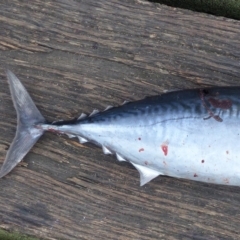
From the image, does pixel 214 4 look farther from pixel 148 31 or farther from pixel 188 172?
pixel 188 172

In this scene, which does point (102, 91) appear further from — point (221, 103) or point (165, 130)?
point (221, 103)

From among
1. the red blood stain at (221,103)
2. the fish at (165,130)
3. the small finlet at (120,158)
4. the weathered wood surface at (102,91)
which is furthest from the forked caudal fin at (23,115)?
the red blood stain at (221,103)

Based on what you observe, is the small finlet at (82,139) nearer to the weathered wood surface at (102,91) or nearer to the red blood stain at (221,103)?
the weathered wood surface at (102,91)

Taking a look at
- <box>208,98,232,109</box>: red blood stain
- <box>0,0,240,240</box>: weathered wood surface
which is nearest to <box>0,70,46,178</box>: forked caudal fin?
<box>0,0,240,240</box>: weathered wood surface

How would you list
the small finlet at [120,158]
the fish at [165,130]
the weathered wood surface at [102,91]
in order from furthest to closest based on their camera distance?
1. the weathered wood surface at [102,91]
2. the small finlet at [120,158]
3. the fish at [165,130]

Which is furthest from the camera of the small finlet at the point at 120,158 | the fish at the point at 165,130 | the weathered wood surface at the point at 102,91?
the weathered wood surface at the point at 102,91

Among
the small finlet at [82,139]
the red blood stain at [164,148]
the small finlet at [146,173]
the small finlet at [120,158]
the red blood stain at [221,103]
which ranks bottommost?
the small finlet at [146,173]

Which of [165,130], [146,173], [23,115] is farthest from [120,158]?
[23,115]

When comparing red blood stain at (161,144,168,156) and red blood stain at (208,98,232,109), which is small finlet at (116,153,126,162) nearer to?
red blood stain at (161,144,168,156)
